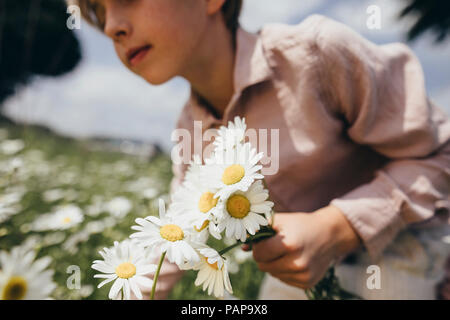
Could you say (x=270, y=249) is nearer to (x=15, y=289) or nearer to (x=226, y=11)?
(x=15, y=289)

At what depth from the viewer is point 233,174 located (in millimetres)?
245

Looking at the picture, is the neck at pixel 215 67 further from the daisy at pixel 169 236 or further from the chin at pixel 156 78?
the daisy at pixel 169 236

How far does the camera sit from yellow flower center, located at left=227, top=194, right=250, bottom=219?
244 millimetres

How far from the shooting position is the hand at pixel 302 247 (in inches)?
14.0

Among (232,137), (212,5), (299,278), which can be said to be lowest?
(299,278)

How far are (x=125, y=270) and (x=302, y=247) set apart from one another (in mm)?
224

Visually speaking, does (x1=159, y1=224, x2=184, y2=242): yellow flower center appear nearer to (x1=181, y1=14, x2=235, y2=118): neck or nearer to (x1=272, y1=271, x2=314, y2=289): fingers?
(x1=272, y1=271, x2=314, y2=289): fingers

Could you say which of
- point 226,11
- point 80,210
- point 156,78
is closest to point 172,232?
point 156,78

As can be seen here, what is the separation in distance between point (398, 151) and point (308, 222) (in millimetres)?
243

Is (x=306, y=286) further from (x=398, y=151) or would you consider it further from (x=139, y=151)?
(x=139, y=151)

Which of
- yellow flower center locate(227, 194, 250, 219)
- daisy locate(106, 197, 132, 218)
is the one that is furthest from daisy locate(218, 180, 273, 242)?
daisy locate(106, 197, 132, 218)

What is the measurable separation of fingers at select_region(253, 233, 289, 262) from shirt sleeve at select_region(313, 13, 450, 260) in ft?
Answer: 0.49
